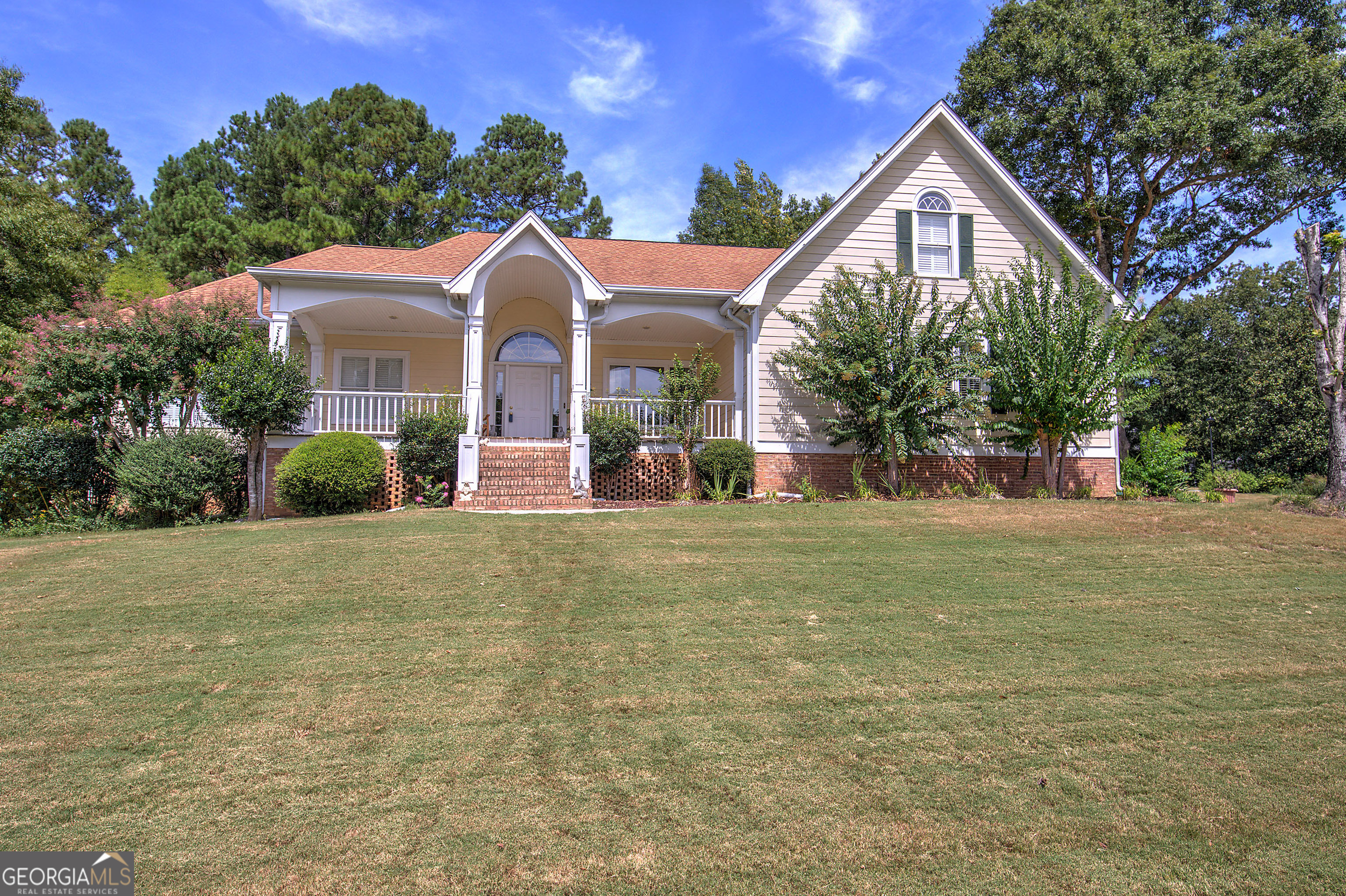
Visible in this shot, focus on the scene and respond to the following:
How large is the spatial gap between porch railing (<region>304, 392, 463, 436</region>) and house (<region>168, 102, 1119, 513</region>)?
6 cm

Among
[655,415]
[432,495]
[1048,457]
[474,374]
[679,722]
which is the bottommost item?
[679,722]

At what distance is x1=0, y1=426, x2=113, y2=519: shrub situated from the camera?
12148mm

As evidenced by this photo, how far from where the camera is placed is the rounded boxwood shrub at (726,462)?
1334cm

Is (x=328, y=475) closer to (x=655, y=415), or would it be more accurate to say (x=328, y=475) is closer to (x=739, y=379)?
(x=655, y=415)

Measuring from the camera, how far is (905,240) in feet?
48.7

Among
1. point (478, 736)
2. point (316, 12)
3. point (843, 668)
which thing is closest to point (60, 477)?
point (316, 12)

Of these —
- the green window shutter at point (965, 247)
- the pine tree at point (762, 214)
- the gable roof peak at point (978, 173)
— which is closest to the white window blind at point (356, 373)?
the gable roof peak at point (978, 173)

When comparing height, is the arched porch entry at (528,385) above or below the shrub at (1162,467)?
above

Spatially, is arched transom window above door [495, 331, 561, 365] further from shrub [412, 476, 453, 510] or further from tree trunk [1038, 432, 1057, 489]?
tree trunk [1038, 432, 1057, 489]

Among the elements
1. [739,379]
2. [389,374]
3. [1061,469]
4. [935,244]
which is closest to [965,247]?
[935,244]

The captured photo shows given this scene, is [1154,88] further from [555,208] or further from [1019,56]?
[555,208]

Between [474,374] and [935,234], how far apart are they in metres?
9.77

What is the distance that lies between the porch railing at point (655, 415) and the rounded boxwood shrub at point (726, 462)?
485mm

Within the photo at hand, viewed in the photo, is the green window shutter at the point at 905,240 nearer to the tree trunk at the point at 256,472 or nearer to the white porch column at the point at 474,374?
the white porch column at the point at 474,374
